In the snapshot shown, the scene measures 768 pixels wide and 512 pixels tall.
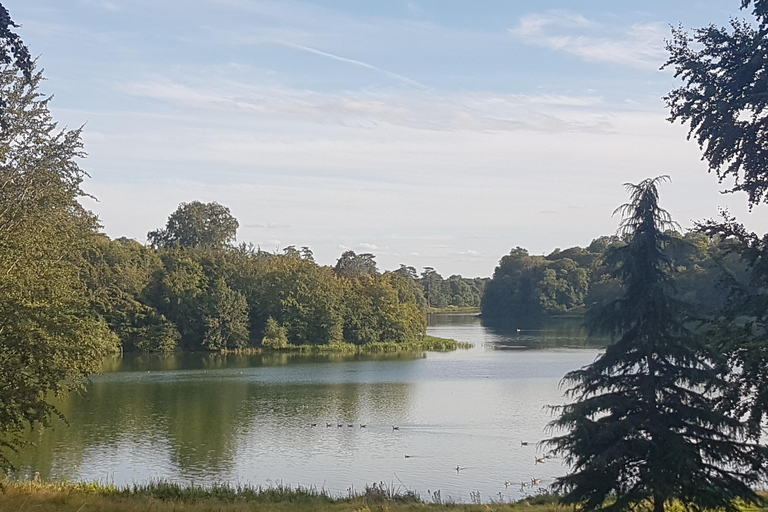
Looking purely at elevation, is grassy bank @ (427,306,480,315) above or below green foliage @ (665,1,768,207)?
below

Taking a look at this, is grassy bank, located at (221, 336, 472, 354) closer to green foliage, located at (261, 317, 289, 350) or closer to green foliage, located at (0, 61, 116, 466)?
green foliage, located at (261, 317, 289, 350)

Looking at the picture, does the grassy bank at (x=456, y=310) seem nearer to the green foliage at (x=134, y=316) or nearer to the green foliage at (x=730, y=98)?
the green foliage at (x=134, y=316)

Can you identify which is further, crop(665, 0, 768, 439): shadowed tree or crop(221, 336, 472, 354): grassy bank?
crop(221, 336, 472, 354): grassy bank

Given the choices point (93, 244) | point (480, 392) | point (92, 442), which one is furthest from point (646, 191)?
point (480, 392)

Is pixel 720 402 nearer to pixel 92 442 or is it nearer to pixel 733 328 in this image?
pixel 733 328

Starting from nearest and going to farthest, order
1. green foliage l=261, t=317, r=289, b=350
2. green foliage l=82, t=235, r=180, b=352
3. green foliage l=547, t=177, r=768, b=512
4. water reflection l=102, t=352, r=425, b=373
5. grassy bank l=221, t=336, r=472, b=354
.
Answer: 1. green foliage l=547, t=177, r=768, b=512
2. water reflection l=102, t=352, r=425, b=373
3. green foliage l=82, t=235, r=180, b=352
4. grassy bank l=221, t=336, r=472, b=354
5. green foliage l=261, t=317, r=289, b=350

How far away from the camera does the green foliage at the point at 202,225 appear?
95.6 metres

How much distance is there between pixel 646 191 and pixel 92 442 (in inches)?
843

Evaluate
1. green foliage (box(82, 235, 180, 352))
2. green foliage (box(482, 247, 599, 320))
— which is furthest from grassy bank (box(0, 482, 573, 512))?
green foliage (box(482, 247, 599, 320))

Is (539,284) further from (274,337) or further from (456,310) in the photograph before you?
(274,337)

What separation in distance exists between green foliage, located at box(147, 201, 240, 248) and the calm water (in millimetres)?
43825

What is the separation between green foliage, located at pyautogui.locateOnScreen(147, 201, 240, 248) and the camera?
95625 mm

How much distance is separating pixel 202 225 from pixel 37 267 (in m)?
82.3

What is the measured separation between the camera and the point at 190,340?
6931 centimetres
